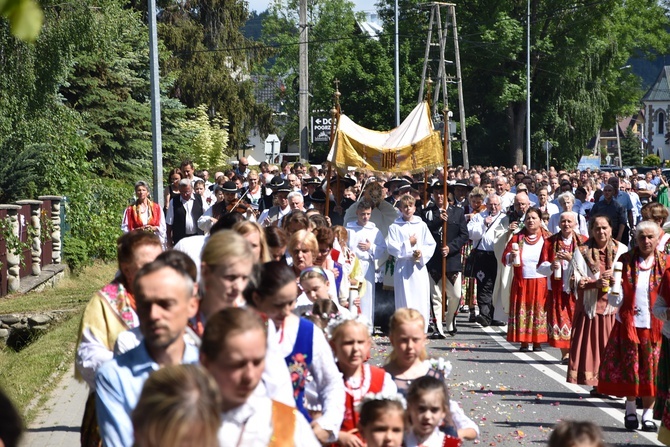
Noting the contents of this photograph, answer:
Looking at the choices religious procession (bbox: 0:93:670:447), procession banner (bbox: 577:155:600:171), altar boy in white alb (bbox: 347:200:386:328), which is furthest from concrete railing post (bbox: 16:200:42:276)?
procession banner (bbox: 577:155:600:171)

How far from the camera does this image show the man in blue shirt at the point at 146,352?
418 centimetres

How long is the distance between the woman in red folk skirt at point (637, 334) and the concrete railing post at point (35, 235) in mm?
14236

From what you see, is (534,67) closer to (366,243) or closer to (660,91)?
(366,243)

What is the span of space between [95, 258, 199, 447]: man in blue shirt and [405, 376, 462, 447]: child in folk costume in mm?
1537

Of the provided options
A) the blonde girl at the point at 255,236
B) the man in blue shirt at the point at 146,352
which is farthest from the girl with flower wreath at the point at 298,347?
the blonde girl at the point at 255,236

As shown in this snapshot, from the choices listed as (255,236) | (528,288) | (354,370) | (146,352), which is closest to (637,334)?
(528,288)

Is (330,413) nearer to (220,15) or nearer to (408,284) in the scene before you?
(408,284)

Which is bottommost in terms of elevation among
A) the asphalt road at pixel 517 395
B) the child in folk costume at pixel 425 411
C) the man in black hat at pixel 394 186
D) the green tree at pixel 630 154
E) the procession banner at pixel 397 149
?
the asphalt road at pixel 517 395

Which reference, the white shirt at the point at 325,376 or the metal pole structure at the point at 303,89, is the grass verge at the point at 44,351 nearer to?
the white shirt at the point at 325,376

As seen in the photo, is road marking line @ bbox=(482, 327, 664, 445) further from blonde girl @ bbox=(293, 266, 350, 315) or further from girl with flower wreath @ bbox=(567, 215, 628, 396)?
blonde girl @ bbox=(293, 266, 350, 315)

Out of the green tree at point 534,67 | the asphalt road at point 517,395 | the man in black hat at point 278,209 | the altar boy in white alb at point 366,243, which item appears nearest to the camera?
the asphalt road at point 517,395

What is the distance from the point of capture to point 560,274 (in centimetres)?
1313

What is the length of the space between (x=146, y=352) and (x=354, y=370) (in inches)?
70.8

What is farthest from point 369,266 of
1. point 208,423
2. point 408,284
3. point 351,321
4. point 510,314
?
point 208,423
